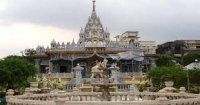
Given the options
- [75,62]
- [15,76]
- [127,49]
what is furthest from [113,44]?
[15,76]

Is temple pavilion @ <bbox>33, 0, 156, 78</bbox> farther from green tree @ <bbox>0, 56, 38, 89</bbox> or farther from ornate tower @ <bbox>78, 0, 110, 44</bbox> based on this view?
green tree @ <bbox>0, 56, 38, 89</bbox>

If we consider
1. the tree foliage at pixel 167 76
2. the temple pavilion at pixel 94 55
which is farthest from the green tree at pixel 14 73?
the temple pavilion at pixel 94 55

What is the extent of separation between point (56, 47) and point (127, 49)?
34.6 feet

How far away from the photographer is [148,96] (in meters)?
22.8

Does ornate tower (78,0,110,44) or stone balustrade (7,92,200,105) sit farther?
ornate tower (78,0,110,44)

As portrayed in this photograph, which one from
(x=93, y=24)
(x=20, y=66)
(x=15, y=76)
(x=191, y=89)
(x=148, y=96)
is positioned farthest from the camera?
(x=93, y=24)

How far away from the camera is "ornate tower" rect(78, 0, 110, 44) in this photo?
6771 cm

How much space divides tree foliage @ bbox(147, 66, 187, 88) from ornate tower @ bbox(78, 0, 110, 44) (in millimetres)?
23746

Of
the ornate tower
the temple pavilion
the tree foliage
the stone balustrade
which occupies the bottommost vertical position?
the stone balustrade

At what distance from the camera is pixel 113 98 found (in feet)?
78.8

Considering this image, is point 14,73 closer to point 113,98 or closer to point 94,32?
point 113,98

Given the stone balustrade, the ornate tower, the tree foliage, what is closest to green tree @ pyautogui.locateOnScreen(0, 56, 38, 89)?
the tree foliage

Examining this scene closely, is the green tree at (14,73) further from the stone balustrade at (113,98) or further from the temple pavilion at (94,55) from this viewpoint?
the temple pavilion at (94,55)

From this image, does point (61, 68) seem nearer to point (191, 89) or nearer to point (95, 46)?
point (95, 46)
